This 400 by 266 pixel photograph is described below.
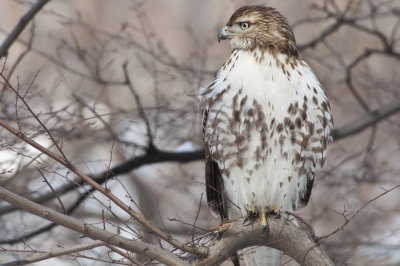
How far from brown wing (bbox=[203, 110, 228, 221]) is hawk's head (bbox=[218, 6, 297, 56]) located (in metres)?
0.57

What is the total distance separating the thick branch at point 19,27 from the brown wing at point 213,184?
1479 millimetres

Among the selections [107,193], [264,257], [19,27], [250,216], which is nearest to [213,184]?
[250,216]

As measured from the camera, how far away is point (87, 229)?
9.98 ft

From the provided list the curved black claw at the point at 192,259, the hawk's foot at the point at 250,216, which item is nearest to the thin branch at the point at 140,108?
the hawk's foot at the point at 250,216

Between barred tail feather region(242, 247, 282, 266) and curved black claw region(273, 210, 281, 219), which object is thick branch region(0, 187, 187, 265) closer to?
curved black claw region(273, 210, 281, 219)

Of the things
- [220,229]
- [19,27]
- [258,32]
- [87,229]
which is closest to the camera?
[87,229]

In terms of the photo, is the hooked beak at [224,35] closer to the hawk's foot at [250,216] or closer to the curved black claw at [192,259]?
the hawk's foot at [250,216]

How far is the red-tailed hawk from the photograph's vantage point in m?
4.57

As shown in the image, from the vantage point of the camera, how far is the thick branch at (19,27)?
16.0 feet

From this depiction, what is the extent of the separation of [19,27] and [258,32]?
175cm

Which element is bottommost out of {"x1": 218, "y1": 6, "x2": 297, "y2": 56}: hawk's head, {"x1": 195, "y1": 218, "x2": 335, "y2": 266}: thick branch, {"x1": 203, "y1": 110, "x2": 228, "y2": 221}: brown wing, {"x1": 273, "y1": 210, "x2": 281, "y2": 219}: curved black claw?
{"x1": 195, "y1": 218, "x2": 335, "y2": 266}: thick branch

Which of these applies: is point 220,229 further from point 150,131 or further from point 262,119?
point 150,131

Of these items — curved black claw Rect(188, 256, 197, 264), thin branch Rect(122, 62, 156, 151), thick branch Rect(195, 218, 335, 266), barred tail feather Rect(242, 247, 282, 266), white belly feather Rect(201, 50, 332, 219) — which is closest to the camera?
curved black claw Rect(188, 256, 197, 264)

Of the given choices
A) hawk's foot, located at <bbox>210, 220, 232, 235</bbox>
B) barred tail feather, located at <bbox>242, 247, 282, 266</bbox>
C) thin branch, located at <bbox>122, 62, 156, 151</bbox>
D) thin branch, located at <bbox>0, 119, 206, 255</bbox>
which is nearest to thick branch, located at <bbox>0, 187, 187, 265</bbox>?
thin branch, located at <bbox>0, 119, 206, 255</bbox>
